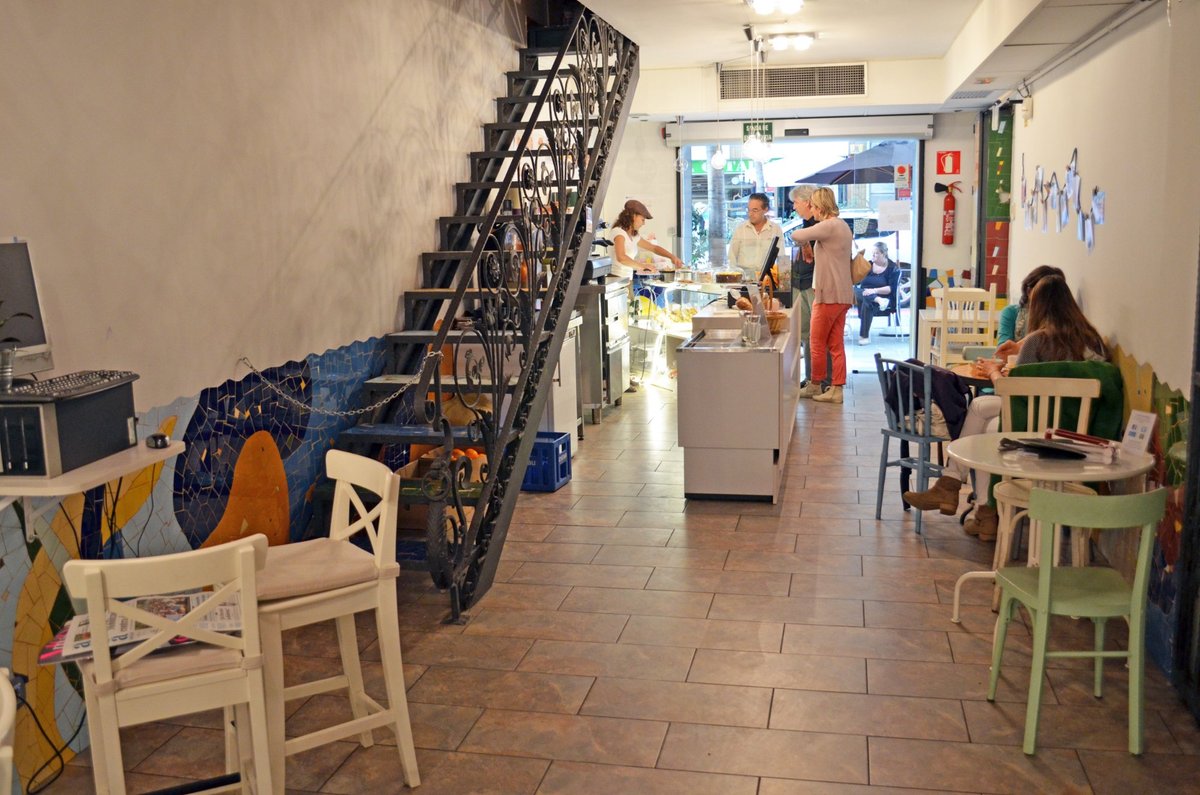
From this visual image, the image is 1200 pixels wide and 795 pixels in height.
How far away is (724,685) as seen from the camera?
4020 millimetres

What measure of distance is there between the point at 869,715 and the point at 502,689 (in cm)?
131

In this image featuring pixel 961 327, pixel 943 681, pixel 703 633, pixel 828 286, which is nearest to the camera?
pixel 943 681

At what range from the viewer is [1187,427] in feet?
13.1

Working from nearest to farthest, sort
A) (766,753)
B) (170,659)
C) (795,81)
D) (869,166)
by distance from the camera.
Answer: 1. (170,659)
2. (766,753)
3. (795,81)
4. (869,166)

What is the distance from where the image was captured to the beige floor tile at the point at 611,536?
581cm

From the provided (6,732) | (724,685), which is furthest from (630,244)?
(6,732)

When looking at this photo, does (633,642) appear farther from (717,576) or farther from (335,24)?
(335,24)

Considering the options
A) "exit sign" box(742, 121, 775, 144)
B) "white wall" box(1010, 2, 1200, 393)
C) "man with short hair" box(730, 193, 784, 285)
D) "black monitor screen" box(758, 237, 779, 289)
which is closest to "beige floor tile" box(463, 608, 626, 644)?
"white wall" box(1010, 2, 1200, 393)

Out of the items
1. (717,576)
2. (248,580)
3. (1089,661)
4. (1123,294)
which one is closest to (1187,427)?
(1089,661)

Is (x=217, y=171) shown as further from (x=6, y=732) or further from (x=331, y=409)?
(x=6, y=732)

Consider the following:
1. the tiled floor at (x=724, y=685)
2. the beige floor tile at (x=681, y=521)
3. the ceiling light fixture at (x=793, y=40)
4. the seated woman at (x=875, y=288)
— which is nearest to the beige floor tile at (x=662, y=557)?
the tiled floor at (x=724, y=685)

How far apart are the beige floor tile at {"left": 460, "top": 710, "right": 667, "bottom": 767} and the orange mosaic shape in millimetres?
1481

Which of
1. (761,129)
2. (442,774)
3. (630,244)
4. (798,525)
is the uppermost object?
(761,129)

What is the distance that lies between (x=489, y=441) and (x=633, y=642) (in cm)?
118
